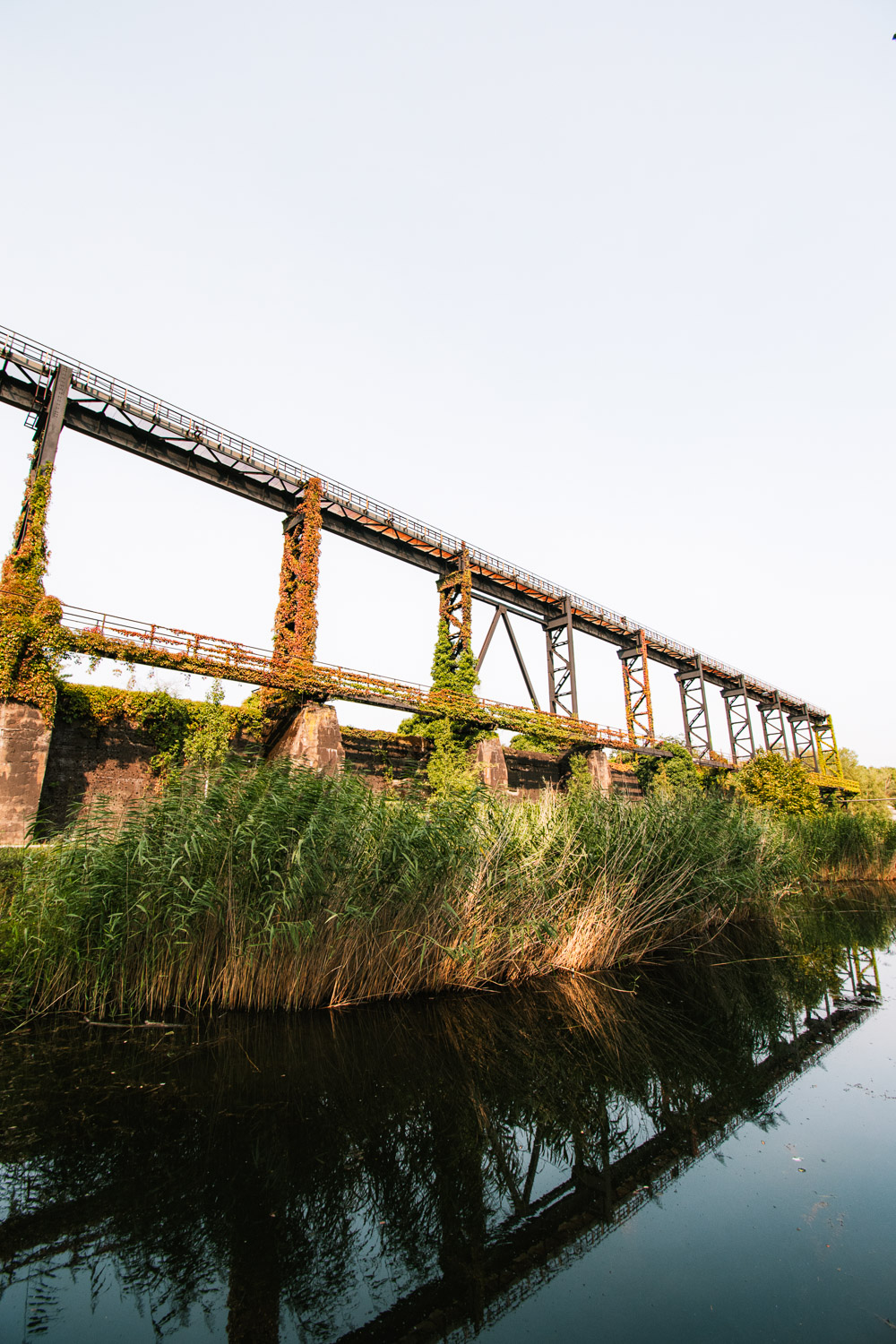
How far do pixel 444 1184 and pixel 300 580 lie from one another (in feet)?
56.9

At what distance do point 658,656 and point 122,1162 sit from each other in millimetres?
33542

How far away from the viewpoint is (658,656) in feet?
111

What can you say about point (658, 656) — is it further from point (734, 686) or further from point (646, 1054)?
point (646, 1054)

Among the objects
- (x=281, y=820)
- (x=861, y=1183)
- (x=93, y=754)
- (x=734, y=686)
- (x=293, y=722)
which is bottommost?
(x=861, y=1183)

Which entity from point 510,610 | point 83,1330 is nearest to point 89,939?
point 83,1330

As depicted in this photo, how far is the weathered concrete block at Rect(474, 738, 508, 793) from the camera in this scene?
2034 cm

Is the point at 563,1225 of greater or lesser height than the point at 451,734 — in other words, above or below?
below

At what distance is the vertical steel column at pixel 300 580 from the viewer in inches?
727

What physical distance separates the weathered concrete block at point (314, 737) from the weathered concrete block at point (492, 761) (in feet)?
18.5

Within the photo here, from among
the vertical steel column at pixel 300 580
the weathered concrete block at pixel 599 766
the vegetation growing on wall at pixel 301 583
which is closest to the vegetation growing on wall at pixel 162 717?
the vegetation growing on wall at pixel 301 583

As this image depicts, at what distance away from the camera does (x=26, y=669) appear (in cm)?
1219

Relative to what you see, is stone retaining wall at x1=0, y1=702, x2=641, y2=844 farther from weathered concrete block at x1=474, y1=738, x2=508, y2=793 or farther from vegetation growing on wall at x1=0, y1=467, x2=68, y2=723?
vegetation growing on wall at x1=0, y1=467, x2=68, y2=723

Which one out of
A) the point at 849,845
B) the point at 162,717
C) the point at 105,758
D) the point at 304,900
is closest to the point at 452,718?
the point at 162,717

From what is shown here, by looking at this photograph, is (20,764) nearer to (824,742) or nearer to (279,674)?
(279,674)
